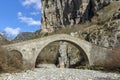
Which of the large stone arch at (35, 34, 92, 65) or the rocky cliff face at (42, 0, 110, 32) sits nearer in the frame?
the large stone arch at (35, 34, 92, 65)

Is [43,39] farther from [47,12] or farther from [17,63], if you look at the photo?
[47,12]

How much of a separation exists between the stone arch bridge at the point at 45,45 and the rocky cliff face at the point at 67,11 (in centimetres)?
4286

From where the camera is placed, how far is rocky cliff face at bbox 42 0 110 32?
11362 centimetres

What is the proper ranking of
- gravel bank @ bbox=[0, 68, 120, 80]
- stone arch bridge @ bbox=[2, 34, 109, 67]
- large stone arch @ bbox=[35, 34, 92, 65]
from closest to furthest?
gravel bank @ bbox=[0, 68, 120, 80], stone arch bridge @ bbox=[2, 34, 109, 67], large stone arch @ bbox=[35, 34, 92, 65]

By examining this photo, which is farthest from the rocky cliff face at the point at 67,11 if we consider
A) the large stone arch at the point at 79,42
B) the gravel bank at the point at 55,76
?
the gravel bank at the point at 55,76

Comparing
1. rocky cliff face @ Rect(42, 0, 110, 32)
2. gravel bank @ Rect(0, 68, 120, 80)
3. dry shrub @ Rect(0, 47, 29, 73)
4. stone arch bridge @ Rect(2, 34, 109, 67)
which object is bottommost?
gravel bank @ Rect(0, 68, 120, 80)

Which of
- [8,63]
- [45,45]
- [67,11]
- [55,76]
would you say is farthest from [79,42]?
[67,11]

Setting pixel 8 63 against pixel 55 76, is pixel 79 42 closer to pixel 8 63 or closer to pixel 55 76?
pixel 8 63

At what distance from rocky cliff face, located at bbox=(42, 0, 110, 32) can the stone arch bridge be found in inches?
1687

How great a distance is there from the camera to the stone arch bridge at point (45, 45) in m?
53.5

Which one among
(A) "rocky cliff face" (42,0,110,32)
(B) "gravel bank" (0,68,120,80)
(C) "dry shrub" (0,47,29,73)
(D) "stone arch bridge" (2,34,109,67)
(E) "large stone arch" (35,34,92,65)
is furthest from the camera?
(A) "rocky cliff face" (42,0,110,32)

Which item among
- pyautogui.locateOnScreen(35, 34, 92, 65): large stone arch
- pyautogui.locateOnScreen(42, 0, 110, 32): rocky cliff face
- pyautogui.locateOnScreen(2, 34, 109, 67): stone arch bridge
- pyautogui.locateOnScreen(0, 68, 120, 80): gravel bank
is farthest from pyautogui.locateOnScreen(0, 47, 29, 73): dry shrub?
pyautogui.locateOnScreen(42, 0, 110, 32): rocky cliff face

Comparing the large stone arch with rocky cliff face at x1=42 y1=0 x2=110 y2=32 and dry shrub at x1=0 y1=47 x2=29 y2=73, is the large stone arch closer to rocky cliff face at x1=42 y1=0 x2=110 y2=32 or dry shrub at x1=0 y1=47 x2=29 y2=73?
dry shrub at x1=0 y1=47 x2=29 y2=73

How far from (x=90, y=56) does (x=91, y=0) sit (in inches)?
2319
